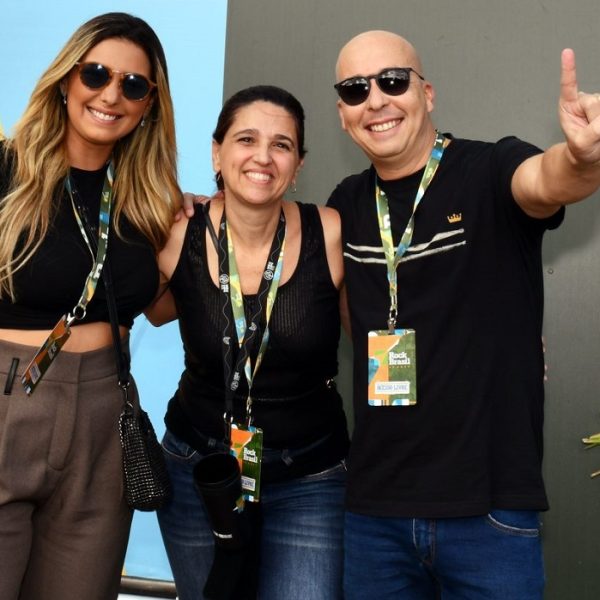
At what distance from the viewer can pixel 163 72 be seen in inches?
92.8

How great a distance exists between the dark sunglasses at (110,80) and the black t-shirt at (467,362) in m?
0.89

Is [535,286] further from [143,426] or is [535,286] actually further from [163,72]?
[163,72]

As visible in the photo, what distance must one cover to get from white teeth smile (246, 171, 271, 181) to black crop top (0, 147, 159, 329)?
36 cm

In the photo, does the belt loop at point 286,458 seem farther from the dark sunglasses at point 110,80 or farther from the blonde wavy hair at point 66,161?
the dark sunglasses at point 110,80

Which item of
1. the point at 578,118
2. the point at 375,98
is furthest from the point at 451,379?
the point at 375,98

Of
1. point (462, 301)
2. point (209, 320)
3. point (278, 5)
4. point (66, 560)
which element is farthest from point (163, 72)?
point (66, 560)

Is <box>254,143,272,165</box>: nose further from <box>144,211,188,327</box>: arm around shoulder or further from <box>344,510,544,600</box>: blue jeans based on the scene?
<box>344,510,544,600</box>: blue jeans

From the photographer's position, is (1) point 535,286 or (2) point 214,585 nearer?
(1) point 535,286

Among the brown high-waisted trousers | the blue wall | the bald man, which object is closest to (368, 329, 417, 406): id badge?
the bald man

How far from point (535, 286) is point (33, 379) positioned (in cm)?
127

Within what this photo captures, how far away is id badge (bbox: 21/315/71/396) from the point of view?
2.01 meters

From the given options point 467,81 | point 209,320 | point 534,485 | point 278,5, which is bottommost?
point 534,485

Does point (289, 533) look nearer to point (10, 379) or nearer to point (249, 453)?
point (249, 453)

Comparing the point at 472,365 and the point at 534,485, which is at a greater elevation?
the point at 472,365
